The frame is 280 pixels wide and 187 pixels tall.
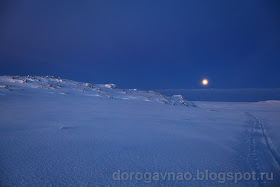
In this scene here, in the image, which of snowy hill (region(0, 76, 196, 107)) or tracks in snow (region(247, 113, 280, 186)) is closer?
tracks in snow (region(247, 113, 280, 186))

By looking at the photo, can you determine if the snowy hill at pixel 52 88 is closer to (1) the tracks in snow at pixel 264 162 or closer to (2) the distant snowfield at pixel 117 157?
(2) the distant snowfield at pixel 117 157

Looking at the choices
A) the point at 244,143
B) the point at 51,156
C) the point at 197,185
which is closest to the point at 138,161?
the point at 197,185

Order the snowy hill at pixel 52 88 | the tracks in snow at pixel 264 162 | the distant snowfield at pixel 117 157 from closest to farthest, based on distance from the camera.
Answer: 1. the distant snowfield at pixel 117 157
2. the tracks in snow at pixel 264 162
3. the snowy hill at pixel 52 88

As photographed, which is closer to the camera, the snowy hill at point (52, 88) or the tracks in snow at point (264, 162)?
the tracks in snow at point (264, 162)

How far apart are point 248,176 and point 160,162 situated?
2.76ft

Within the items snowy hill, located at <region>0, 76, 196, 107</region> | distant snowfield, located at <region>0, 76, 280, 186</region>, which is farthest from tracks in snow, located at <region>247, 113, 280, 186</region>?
snowy hill, located at <region>0, 76, 196, 107</region>

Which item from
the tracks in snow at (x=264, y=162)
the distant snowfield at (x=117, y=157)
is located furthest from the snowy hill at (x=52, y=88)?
the tracks in snow at (x=264, y=162)

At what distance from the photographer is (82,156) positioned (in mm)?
1576

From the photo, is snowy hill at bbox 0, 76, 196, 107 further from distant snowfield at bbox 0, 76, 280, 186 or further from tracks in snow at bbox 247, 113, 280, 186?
tracks in snow at bbox 247, 113, 280, 186

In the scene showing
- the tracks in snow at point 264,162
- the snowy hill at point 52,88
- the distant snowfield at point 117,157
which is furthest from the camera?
the snowy hill at point 52,88

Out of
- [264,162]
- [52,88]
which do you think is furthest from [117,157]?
[52,88]

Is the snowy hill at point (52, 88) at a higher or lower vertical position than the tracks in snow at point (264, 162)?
higher

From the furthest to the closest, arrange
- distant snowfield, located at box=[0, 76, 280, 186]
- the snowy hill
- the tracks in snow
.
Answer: the snowy hill → the tracks in snow → distant snowfield, located at box=[0, 76, 280, 186]

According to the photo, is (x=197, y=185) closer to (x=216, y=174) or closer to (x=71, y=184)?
(x=216, y=174)
